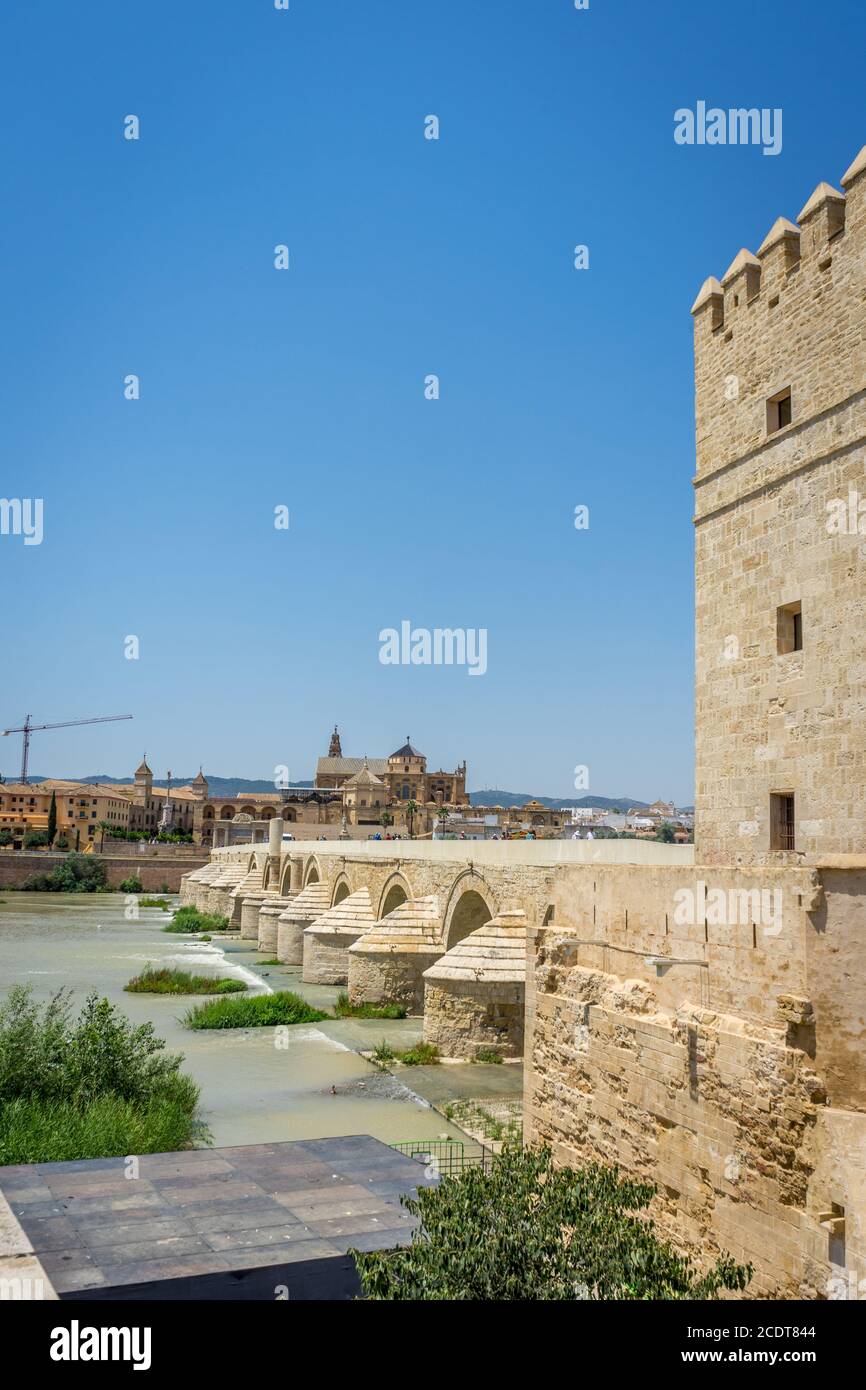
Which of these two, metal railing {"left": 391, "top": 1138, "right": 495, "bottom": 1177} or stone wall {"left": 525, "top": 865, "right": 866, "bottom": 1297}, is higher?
stone wall {"left": 525, "top": 865, "right": 866, "bottom": 1297}

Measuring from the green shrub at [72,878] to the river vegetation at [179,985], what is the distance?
4566 cm

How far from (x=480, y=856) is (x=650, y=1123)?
1096cm

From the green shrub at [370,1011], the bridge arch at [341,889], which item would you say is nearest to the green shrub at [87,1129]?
the green shrub at [370,1011]

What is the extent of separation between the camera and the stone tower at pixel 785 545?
8.69 metres

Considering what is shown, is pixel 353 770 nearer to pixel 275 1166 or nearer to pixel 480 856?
pixel 480 856

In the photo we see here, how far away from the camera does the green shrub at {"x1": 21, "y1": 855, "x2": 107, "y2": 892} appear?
67938 millimetres

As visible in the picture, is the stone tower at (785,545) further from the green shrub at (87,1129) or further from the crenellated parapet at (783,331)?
the green shrub at (87,1129)

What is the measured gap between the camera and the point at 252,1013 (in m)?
20.3

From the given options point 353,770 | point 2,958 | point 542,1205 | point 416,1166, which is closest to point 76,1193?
point 416,1166

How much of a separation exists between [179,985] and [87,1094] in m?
13.7

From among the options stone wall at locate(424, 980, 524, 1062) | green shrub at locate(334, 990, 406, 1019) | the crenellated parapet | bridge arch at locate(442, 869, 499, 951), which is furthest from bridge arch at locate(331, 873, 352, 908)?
the crenellated parapet

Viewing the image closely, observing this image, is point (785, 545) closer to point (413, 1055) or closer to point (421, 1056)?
point (421, 1056)

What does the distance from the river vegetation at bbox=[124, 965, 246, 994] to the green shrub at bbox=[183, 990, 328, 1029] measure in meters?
3.30

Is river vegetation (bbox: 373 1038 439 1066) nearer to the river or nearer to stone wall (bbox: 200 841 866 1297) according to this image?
the river
